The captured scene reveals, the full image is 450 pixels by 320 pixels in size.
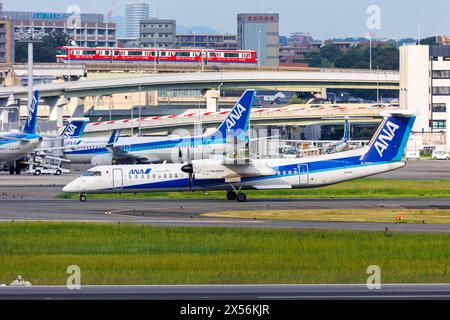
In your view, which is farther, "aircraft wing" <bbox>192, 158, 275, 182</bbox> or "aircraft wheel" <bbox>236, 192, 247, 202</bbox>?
"aircraft wing" <bbox>192, 158, 275, 182</bbox>

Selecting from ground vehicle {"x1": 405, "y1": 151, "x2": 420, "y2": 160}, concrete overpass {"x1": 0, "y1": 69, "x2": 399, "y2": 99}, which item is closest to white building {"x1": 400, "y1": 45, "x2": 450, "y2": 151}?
ground vehicle {"x1": 405, "y1": 151, "x2": 420, "y2": 160}

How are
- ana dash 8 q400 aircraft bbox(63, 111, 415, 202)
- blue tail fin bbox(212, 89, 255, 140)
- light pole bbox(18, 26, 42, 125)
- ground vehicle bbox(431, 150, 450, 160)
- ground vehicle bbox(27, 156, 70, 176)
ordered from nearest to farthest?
ana dash 8 q400 aircraft bbox(63, 111, 415, 202), blue tail fin bbox(212, 89, 255, 140), ground vehicle bbox(27, 156, 70, 176), light pole bbox(18, 26, 42, 125), ground vehicle bbox(431, 150, 450, 160)

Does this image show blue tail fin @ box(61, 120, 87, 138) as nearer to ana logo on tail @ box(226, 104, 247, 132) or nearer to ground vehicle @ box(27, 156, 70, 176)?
ground vehicle @ box(27, 156, 70, 176)

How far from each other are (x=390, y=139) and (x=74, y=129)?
2170 inches

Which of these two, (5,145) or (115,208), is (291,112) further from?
(115,208)

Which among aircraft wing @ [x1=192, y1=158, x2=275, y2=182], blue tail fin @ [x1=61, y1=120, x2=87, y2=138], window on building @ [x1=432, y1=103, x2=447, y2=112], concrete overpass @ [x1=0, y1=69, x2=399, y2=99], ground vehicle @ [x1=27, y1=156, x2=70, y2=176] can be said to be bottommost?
ground vehicle @ [x1=27, y1=156, x2=70, y2=176]

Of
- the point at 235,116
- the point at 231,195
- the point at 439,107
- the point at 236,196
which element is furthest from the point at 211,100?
the point at 236,196

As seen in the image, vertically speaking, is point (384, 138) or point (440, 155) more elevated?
point (384, 138)

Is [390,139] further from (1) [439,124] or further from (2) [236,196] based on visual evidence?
(1) [439,124]

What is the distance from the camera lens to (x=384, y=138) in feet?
216

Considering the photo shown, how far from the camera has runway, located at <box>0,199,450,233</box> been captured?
159 feet

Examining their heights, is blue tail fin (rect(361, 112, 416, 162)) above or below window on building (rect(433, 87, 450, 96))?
below

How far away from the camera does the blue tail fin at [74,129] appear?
113 metres
